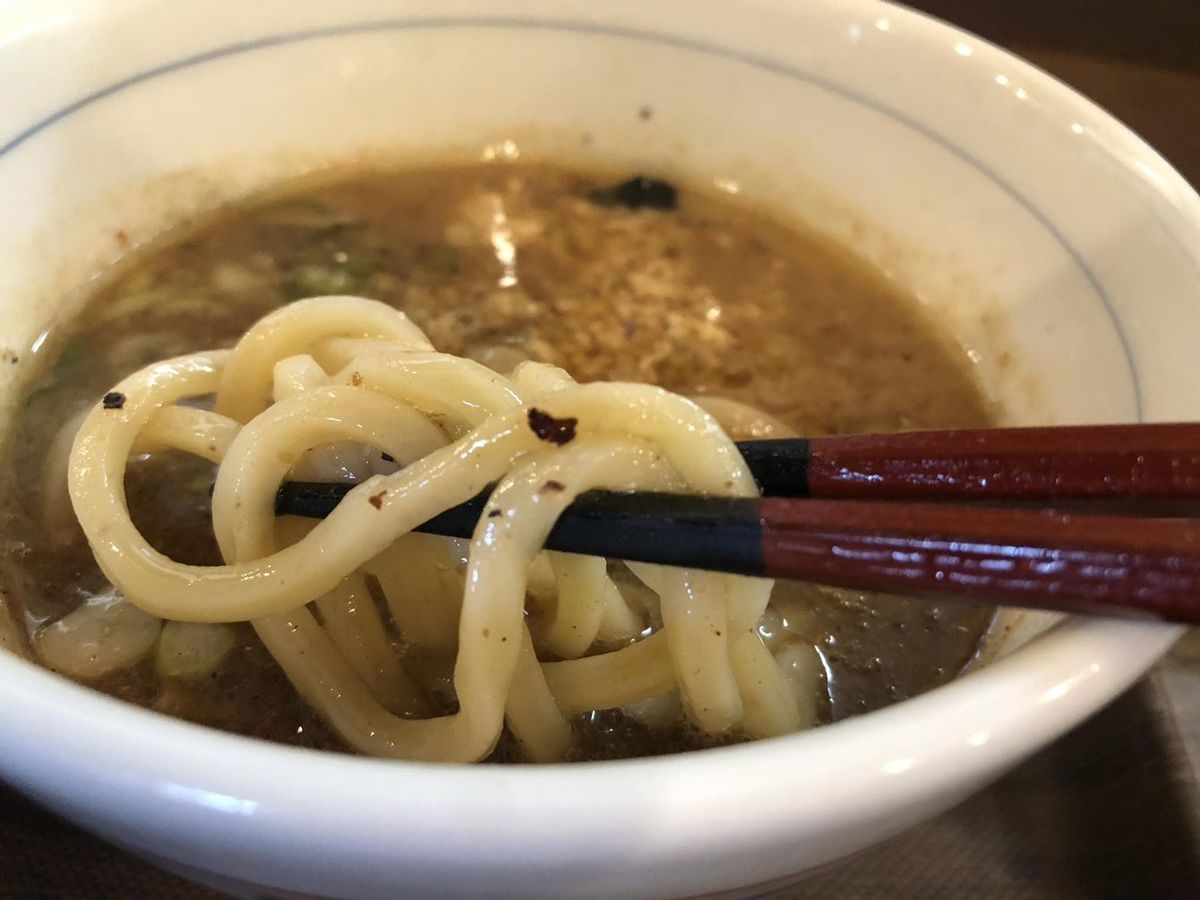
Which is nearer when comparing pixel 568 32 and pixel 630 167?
pixel 568 32

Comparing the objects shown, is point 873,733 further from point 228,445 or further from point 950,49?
point 950,49

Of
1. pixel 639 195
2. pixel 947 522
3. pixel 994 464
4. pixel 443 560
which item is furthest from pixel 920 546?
pixel 639 195

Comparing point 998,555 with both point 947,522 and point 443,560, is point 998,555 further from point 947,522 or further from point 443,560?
point 443,560

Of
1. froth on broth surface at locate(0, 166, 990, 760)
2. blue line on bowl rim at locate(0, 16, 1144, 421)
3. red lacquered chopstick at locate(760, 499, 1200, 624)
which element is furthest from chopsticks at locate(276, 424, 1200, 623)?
blue line on bowl rim at locate(0, 16, 1144, 421)

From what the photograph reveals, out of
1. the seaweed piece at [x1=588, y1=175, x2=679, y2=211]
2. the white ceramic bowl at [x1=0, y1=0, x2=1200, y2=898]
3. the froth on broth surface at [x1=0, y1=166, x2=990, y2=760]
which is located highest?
the white ceramic bowl at [x1=0, y1=0, x2=1200, y2=898]

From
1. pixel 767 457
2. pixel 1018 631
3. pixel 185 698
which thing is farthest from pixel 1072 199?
pixel 185 698

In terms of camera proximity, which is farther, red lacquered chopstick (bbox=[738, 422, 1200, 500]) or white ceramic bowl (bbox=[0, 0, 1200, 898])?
red lacquered chopstick (bbox=[738, 422, 1200, 500])

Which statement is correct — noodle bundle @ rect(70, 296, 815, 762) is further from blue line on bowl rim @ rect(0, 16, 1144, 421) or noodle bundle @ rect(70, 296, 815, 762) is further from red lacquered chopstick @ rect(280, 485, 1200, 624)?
blue line on bowl rim @ rect(0, 16, 1144, 421)

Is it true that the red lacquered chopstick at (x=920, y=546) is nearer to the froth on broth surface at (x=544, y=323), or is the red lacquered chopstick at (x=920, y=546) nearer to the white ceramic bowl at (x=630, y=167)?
the white ceramic bowl at (x=630, y=167)
